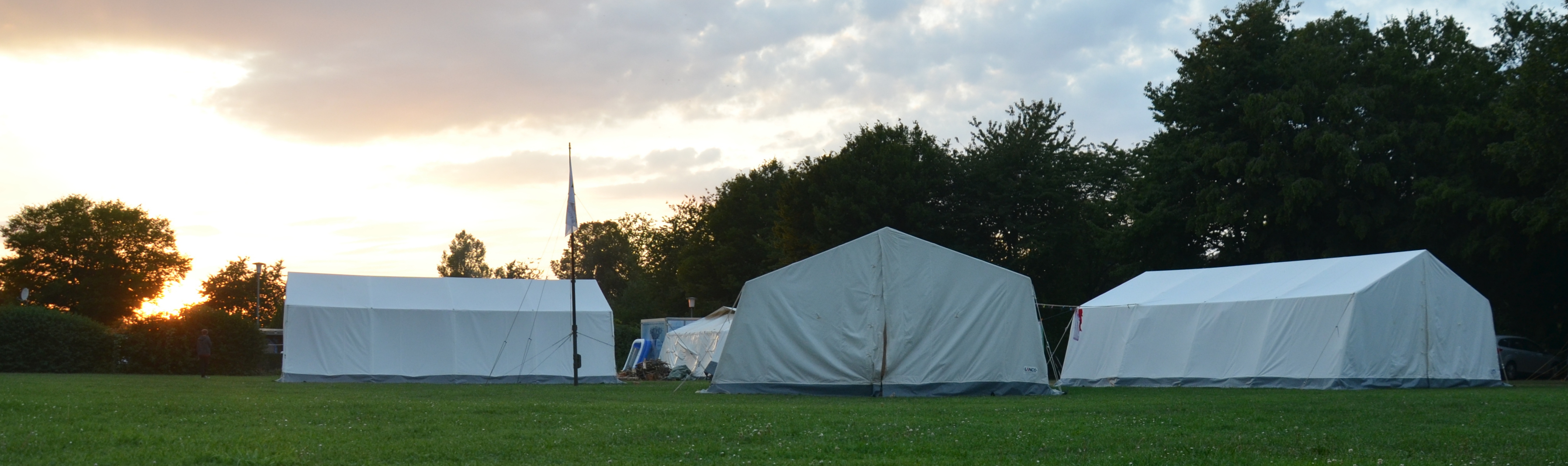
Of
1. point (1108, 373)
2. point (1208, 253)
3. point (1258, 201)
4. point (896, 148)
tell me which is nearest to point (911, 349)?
point (1108, 373)

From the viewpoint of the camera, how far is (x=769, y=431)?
10.0 metres

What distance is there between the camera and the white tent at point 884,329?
19.7 m

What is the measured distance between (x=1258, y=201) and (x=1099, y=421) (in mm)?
24969

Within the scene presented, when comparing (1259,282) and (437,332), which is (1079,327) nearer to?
(1259,282)

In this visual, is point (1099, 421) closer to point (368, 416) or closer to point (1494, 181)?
point (368, 416)

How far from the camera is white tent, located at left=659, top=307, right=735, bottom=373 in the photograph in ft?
117

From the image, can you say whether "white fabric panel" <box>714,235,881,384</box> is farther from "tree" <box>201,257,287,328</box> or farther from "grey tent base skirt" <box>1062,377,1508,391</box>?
"tree" <box>201,257,287,328</box>

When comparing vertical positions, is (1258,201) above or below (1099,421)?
above

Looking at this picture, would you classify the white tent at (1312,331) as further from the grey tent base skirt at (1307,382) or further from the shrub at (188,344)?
the shrub at (188,344)

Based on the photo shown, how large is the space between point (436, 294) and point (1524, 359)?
30010mm

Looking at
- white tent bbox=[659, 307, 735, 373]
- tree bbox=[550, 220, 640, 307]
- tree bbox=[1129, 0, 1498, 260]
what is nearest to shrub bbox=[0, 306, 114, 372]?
white tent bbox=[659, 307, 735, 373]

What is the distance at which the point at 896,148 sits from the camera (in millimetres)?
43156

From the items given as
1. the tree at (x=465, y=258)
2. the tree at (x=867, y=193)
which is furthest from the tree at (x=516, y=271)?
the tree at (x=867, y=193)

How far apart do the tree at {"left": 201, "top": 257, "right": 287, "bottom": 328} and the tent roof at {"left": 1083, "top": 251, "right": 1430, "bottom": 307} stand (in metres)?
67.7
